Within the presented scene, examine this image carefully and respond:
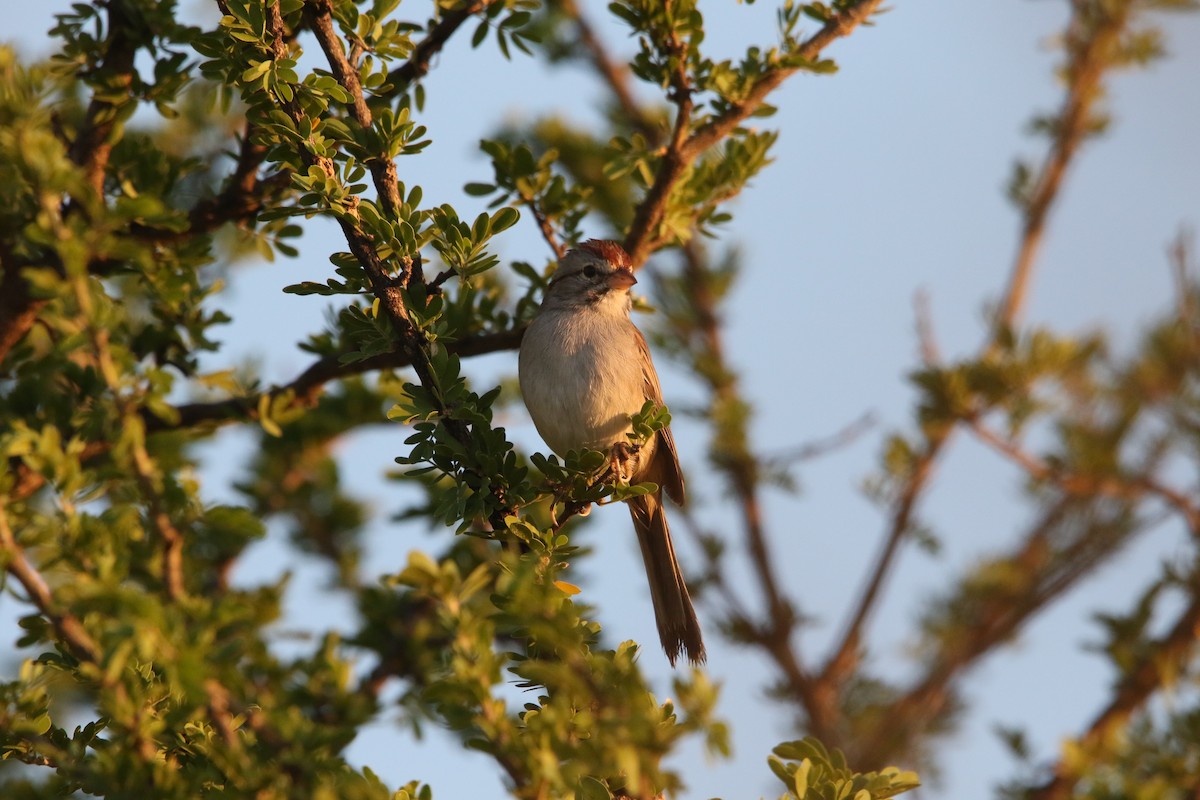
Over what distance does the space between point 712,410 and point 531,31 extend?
2.56 metres

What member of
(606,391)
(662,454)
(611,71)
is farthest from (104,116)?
(611,71)

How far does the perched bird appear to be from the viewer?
4484mm

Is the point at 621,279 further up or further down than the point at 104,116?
further up

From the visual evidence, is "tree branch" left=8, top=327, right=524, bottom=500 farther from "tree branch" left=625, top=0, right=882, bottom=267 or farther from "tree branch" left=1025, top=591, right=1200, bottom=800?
"tree branch" left=1025, top=591, right=1200, bottom=800

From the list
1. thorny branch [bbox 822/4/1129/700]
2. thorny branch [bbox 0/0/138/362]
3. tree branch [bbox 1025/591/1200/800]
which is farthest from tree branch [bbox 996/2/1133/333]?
thorny branch [bbox 0/0/138/362]

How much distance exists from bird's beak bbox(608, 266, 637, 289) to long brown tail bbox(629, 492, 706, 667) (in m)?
0.90

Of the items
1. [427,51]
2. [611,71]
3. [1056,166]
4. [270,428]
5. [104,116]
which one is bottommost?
[270,428]

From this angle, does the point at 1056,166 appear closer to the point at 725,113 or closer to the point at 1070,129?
the point at 1070,129

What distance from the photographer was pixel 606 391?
4.55 metres

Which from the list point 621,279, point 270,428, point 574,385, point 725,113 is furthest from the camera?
point 621,279

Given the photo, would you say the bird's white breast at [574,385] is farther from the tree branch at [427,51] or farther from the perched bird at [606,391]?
the tree branch at [427,51]

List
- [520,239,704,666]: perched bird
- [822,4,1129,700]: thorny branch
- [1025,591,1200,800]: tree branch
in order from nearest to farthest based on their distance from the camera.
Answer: [1025,591,1200,800]: tree branch, [520,239,704,666]: perched bird, [822,4,1129,700]: thorny branch

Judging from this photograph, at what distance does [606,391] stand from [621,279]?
57cm

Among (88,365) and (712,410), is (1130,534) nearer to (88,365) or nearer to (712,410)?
(712,410)
